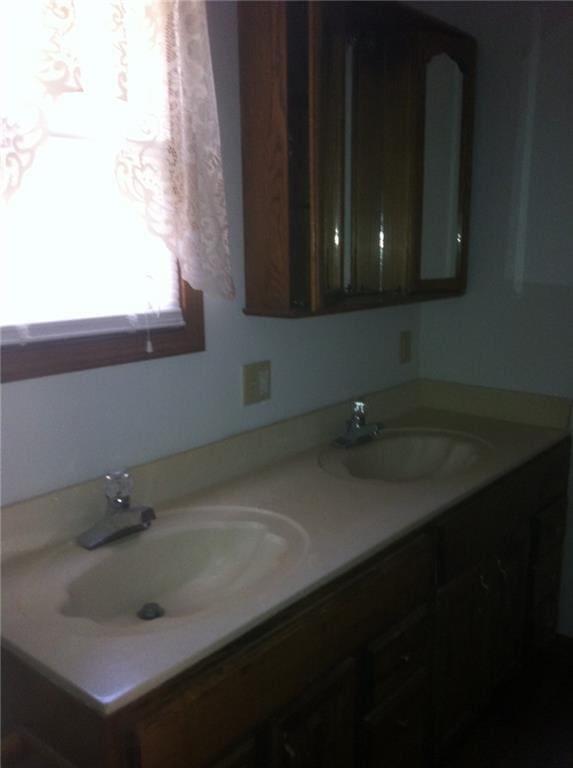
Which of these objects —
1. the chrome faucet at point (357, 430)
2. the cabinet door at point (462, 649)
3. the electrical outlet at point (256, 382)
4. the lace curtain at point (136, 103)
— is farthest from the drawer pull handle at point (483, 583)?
the lace curtain at point (136, 103)

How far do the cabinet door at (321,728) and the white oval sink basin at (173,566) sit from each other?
23 centimetres

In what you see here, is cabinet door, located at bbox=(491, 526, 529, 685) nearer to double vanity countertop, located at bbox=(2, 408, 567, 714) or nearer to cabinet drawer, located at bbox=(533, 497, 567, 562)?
cabinet drawer, located at bbox=(533, 497, 567, 562)

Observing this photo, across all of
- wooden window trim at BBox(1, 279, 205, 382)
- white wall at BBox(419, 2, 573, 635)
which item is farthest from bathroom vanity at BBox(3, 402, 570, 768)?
wooden window trim at BBox(1, 279, 205, 382)

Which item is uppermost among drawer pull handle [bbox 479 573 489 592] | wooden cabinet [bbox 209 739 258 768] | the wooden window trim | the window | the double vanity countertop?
the window

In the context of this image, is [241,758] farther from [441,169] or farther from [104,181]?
[441,169]

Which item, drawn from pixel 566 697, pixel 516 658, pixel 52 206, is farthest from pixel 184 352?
pixel 566 697

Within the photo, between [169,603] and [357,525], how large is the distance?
1.31 ft

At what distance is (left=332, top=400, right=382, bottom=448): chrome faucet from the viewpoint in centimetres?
193

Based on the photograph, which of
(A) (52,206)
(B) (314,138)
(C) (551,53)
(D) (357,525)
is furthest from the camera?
(C) (551,53)

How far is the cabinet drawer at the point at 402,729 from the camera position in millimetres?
1421

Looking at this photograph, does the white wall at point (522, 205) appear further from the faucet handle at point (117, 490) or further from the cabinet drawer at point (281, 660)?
the faucet handle at point (117, 490)

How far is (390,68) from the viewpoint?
185 centimetres

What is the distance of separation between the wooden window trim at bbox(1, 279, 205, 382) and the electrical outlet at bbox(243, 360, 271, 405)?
18 cm

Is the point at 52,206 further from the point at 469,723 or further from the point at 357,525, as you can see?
the point at 469,723
